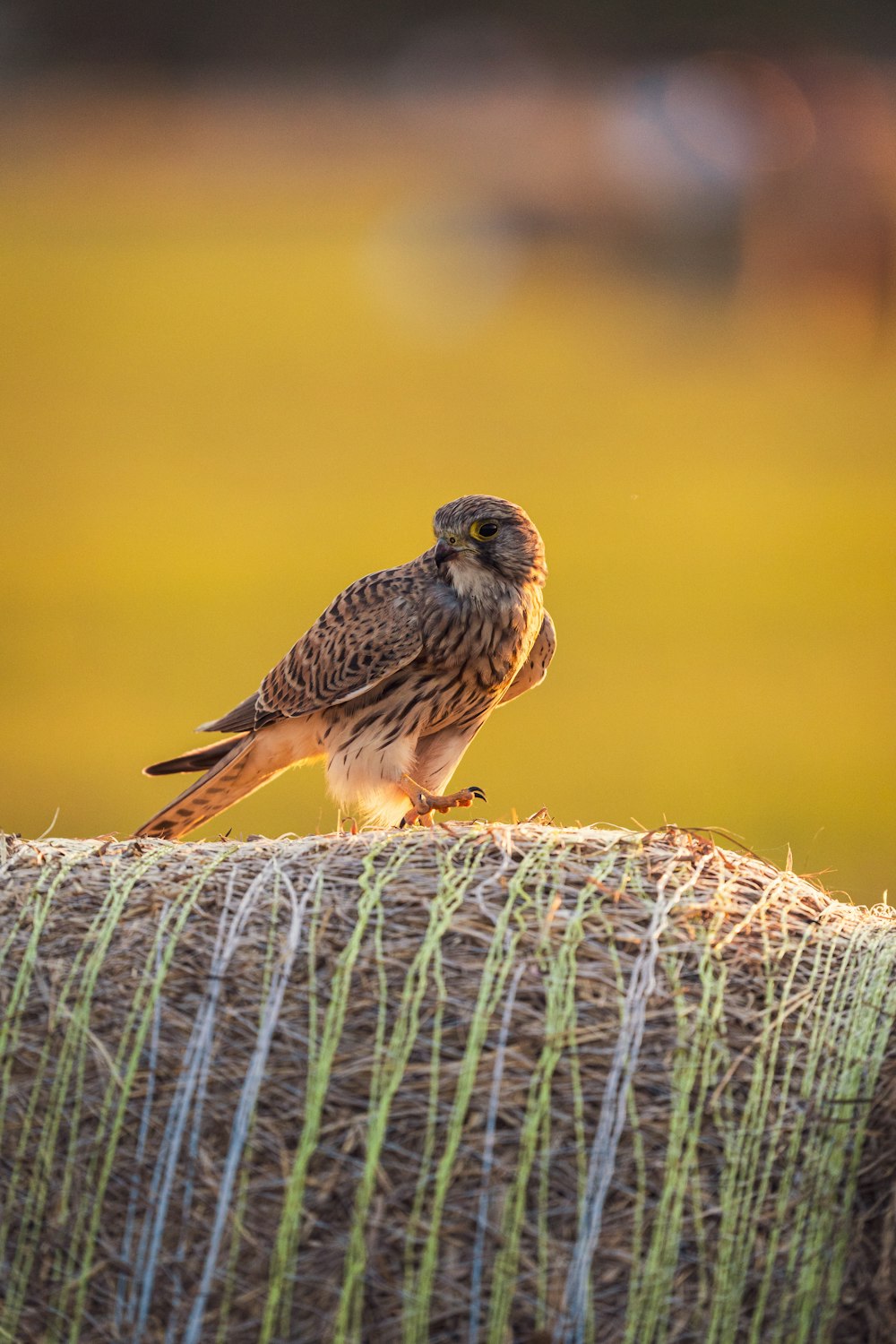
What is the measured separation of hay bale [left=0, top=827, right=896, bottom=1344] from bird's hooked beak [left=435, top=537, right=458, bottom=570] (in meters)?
1.70

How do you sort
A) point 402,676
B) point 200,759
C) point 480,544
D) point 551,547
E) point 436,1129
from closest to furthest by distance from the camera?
point 436,1129 < point 480,544 < point 402,676 < point 200,759 < point 551,547

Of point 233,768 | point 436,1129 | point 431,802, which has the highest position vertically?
point 233,768

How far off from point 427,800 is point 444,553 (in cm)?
73

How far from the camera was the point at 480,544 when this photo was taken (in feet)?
14.3

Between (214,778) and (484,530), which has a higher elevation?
(484,530)

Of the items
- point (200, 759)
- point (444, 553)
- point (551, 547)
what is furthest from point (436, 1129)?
point (551, 547)

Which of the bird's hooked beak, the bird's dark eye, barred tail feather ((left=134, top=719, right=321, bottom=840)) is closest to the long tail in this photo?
barred tail feather ((left=134, top=719, right=321, bottom=840))

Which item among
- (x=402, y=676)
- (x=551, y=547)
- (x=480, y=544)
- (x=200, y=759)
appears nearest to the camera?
(x=480, y=544)

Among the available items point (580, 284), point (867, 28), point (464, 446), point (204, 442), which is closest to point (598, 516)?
point (464, 446)

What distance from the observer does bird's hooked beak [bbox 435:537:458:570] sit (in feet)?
14.3

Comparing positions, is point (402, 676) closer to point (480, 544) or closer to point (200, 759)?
point (480, 544)

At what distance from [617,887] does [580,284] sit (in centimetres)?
3110

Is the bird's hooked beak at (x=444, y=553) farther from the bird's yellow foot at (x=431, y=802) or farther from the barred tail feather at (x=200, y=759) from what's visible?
the barred tail feather at (x=200, y=759)

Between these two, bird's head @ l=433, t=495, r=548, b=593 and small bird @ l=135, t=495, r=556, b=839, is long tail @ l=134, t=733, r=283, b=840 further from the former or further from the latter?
bird's head @ l=433, t=495, r=548, b=593
